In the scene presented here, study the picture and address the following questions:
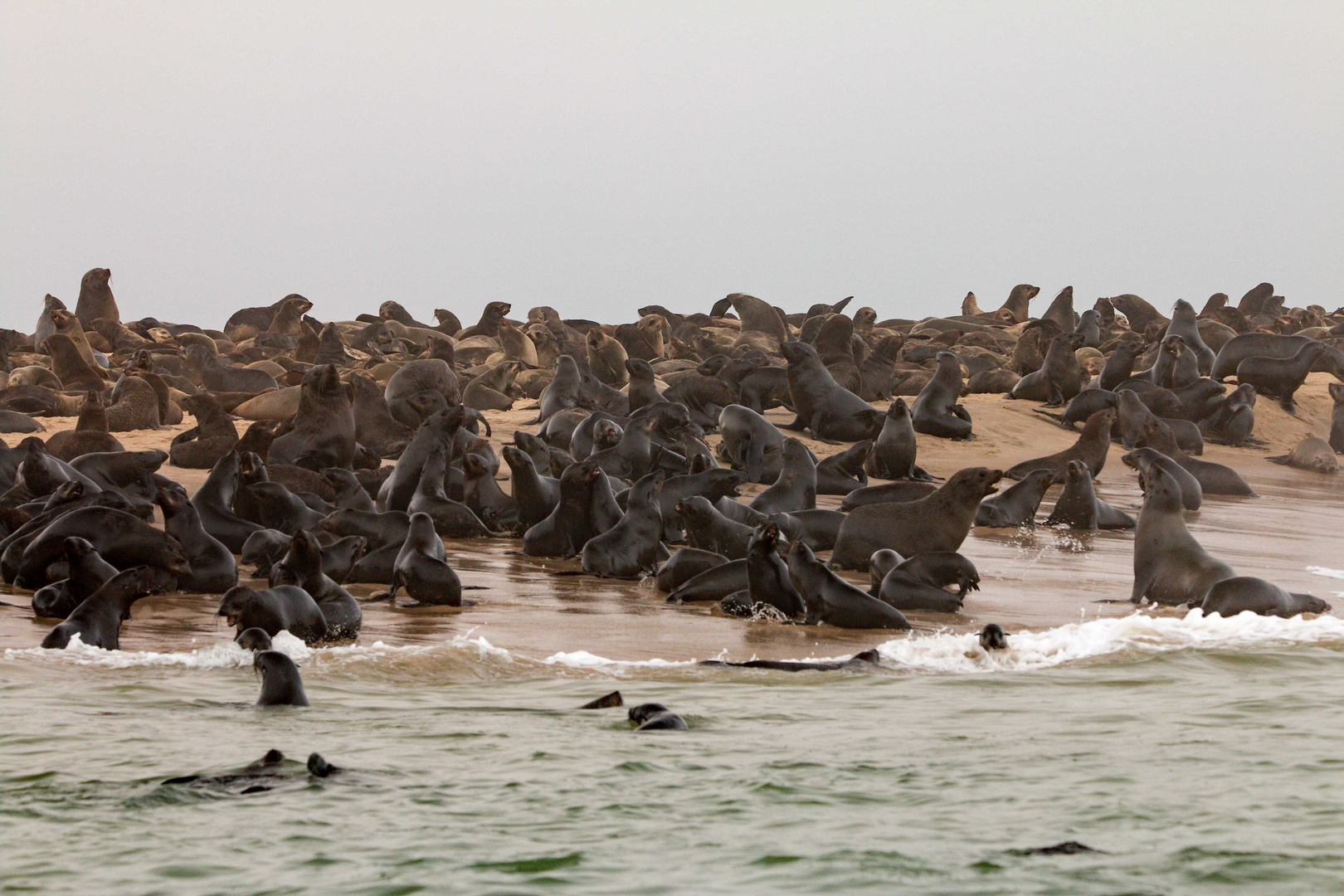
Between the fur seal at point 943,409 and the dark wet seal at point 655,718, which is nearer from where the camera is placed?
the dark wet seal at point 655,718

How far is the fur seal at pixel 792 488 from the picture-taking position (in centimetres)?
998

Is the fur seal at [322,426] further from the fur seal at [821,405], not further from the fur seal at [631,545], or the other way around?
the fur seal at [821,405]

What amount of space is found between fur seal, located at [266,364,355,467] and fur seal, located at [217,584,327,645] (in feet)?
15.8

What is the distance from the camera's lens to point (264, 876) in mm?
3512

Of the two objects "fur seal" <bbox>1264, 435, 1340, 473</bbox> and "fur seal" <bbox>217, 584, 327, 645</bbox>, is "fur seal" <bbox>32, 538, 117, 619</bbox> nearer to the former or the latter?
"fur seal" <bbox>217, 584, 327, 645</bbox>

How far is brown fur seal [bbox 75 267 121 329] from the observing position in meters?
24.7

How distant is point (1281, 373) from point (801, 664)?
14564 millimetres

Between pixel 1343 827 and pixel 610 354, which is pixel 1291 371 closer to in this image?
pixel 610 354

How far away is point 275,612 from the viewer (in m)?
6.17

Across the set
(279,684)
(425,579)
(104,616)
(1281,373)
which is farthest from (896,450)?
(1281,373)

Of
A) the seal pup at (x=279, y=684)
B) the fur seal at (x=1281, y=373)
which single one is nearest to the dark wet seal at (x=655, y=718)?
the seal pup at (x=279, y=684)

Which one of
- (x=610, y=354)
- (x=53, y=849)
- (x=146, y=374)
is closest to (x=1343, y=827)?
(x=53, y=849)

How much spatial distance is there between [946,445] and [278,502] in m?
7.80

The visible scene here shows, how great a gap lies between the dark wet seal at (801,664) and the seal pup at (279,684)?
1.71 metres
